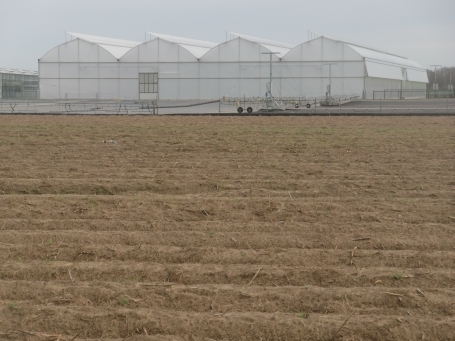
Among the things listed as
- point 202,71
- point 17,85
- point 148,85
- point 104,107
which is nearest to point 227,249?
point 104,107

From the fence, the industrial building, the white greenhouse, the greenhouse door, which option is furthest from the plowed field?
the industrial building

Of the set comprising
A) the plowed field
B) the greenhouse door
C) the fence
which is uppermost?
the greenhouse door

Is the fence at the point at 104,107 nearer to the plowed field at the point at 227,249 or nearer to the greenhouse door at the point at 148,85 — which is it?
the greenhouse door at the point at 148,85

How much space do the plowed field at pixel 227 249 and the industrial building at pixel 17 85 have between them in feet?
191

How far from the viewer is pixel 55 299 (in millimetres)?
6387

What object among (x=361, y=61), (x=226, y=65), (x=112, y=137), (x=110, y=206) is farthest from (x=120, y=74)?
(x=110, y=206)

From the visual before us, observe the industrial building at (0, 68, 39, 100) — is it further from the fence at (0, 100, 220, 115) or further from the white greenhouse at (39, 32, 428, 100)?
the fence at (0, 100, 220, 115)

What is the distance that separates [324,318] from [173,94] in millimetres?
54697

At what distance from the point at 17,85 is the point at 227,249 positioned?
69622 millimetres

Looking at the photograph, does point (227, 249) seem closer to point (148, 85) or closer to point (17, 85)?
point (148, 85)

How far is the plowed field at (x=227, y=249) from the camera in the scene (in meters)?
5.87

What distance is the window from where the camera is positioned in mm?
60031

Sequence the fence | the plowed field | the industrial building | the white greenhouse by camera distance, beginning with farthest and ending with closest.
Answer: the industrial building
the white greenhouse
the fence
the plowed field

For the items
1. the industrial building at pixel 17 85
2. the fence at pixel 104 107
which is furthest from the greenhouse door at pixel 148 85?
the industrial building at pixel 17 85
